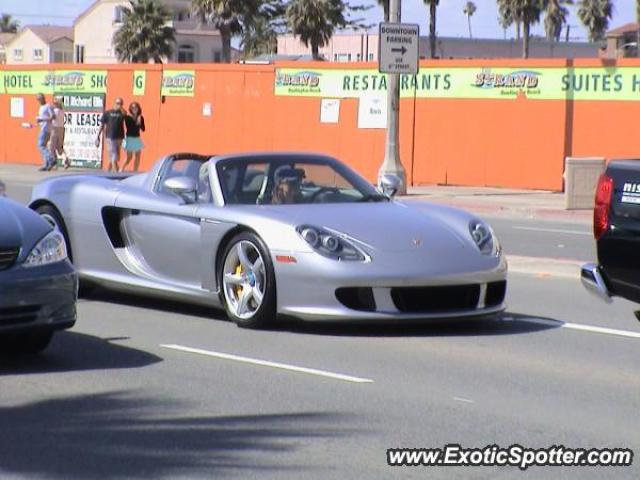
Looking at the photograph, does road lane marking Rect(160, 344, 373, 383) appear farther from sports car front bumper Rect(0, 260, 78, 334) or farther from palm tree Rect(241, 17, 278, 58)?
palm tree Rect(241, 17, 278, 58)

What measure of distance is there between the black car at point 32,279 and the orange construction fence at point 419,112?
726 inches

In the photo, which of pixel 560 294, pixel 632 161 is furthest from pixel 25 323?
pixel 560 294

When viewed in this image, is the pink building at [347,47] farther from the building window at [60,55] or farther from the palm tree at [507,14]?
the building window at [60,55]

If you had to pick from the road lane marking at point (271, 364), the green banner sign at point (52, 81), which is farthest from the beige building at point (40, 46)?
the road lane marking at point (271, 364)

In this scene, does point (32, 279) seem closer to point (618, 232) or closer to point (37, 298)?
point (37, 298)

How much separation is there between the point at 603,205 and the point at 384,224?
1.86 m

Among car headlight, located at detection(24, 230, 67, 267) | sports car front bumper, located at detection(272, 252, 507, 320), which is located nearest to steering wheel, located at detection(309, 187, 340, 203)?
sports car front bumper, located at detection(272, 252, 507, 320)

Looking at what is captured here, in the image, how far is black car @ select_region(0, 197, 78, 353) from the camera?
767cm

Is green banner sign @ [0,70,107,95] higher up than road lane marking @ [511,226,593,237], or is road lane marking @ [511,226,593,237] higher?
green banner sign @ [0,70,107,95]

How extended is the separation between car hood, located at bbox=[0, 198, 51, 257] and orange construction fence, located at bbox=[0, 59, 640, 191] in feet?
60.0

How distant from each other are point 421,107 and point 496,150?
7.09 ft

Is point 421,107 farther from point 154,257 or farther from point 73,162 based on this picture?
point 154,257

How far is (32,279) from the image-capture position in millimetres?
7738

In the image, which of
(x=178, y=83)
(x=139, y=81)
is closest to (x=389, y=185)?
(x=178, y=83)
